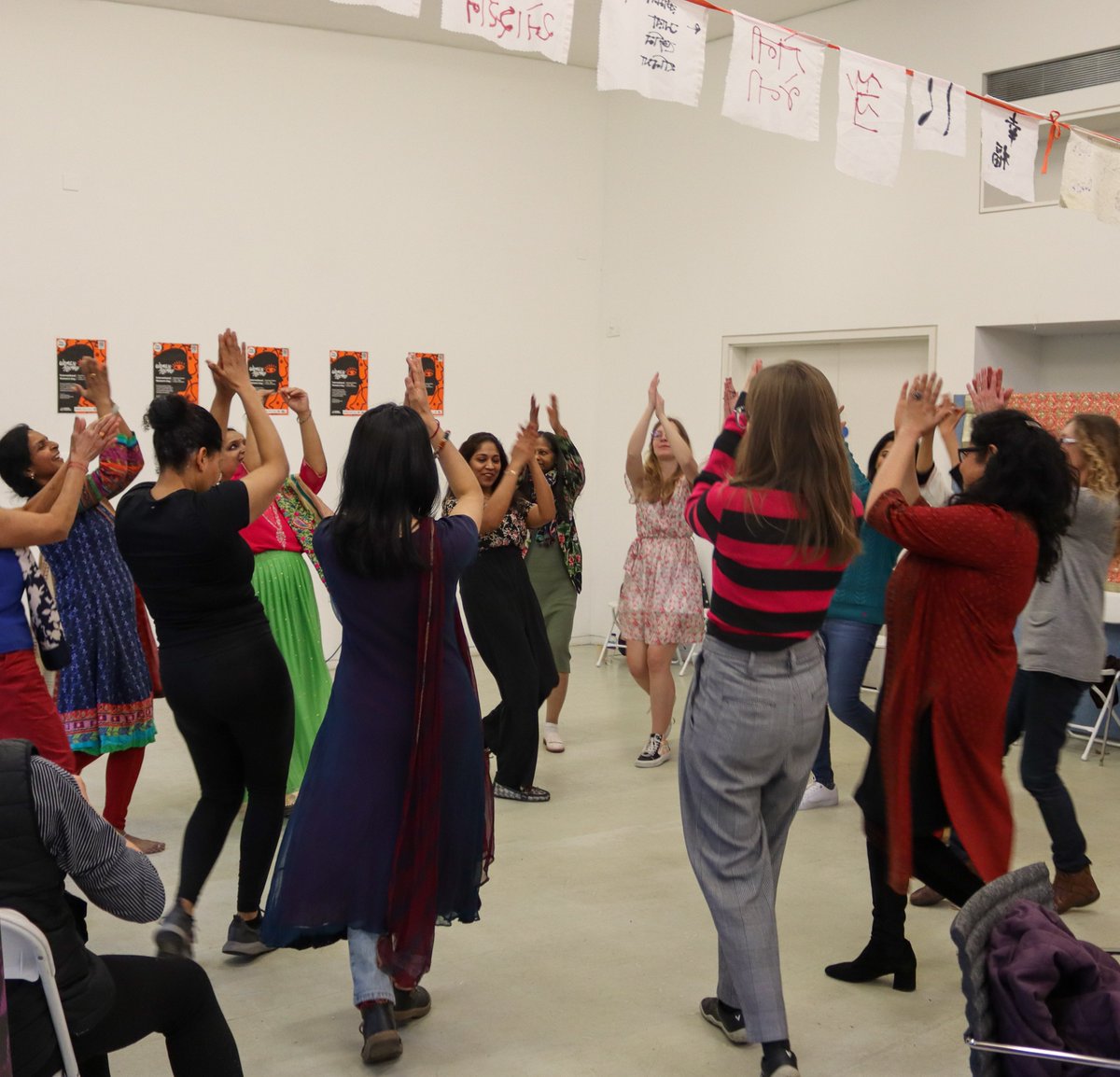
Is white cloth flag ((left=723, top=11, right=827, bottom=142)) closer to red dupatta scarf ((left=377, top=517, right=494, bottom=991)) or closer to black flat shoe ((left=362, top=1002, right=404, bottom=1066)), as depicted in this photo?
red dupatta scarf ((left=377, top=517, right=494, bottom=991))

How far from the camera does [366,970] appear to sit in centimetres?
274

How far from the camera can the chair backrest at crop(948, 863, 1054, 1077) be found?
1.83 m

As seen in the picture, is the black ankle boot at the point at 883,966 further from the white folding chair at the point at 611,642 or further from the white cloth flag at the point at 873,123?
the white folding chair at the point at 611,642

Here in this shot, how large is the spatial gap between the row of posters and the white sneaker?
319 centimetres

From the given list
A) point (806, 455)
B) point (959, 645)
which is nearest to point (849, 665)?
point (959, 645)

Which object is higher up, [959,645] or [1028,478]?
[1028,478]

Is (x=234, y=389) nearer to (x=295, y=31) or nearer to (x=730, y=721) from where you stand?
(x=730, y=721)

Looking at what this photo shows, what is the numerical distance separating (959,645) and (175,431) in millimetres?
1951

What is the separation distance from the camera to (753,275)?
767 cm

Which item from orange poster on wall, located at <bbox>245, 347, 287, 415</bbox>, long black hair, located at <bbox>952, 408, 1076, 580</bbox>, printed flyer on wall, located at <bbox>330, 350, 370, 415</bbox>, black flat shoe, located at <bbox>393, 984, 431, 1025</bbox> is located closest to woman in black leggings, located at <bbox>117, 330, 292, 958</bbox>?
black flat shoe, located at <bbox>393, 984, 431, 1025</bbox>

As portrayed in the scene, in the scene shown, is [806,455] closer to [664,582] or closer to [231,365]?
[231,365]

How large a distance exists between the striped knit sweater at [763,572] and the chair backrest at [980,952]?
78 centimetres

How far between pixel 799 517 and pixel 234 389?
4.86ft

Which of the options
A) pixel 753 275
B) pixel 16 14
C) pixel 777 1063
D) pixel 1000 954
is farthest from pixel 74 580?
pixel 753 275
